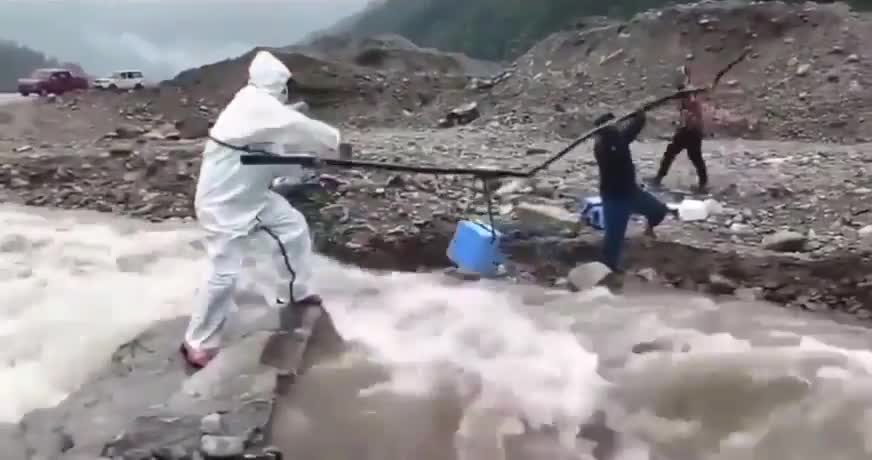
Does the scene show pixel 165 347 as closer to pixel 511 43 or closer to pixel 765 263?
pixel 765 263

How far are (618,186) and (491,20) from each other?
18935 millimetres

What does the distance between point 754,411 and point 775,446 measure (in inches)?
12.8

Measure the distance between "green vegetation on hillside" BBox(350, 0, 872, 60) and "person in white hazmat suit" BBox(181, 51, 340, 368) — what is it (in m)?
16.8

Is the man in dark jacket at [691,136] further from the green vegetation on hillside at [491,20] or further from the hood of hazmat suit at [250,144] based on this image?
the green vegetation on hillside at [491,20]

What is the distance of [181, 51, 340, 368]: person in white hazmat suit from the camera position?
208 inches

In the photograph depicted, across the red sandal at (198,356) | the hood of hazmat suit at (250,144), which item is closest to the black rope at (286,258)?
the hood of hazmat suit at (250,144)

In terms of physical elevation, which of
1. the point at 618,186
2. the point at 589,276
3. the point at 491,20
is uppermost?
the point at 491,20

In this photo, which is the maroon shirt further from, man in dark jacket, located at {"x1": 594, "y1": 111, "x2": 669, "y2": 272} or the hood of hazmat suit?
the hood of hazmat suit

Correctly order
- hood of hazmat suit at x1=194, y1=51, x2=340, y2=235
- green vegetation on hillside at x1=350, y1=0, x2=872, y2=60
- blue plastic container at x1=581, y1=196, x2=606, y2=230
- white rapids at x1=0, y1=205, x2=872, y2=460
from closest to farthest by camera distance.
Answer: white rapids at x1=0, y1=205, x2=872, y2=460, hood of hazmat suit at x1=194, y1=51, x2=340, y2=235, blue plastic container at x1=581, y1=196, x2=606, y2=230, green vegetation on hillside at x1=350, y1=0, x2=872, y2=60

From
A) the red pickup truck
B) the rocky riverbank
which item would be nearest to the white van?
the red pickup truck

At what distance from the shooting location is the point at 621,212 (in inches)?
264

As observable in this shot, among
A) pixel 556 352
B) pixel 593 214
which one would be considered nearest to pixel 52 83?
pixel 593 214

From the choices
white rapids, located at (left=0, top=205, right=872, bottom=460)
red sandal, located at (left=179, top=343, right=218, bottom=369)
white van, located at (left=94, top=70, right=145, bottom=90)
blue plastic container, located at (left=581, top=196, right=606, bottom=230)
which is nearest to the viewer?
white rapids, located at (left=0, top=205, right=872, bottom=460)

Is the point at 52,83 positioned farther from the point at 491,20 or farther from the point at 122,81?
the point at 491,20
